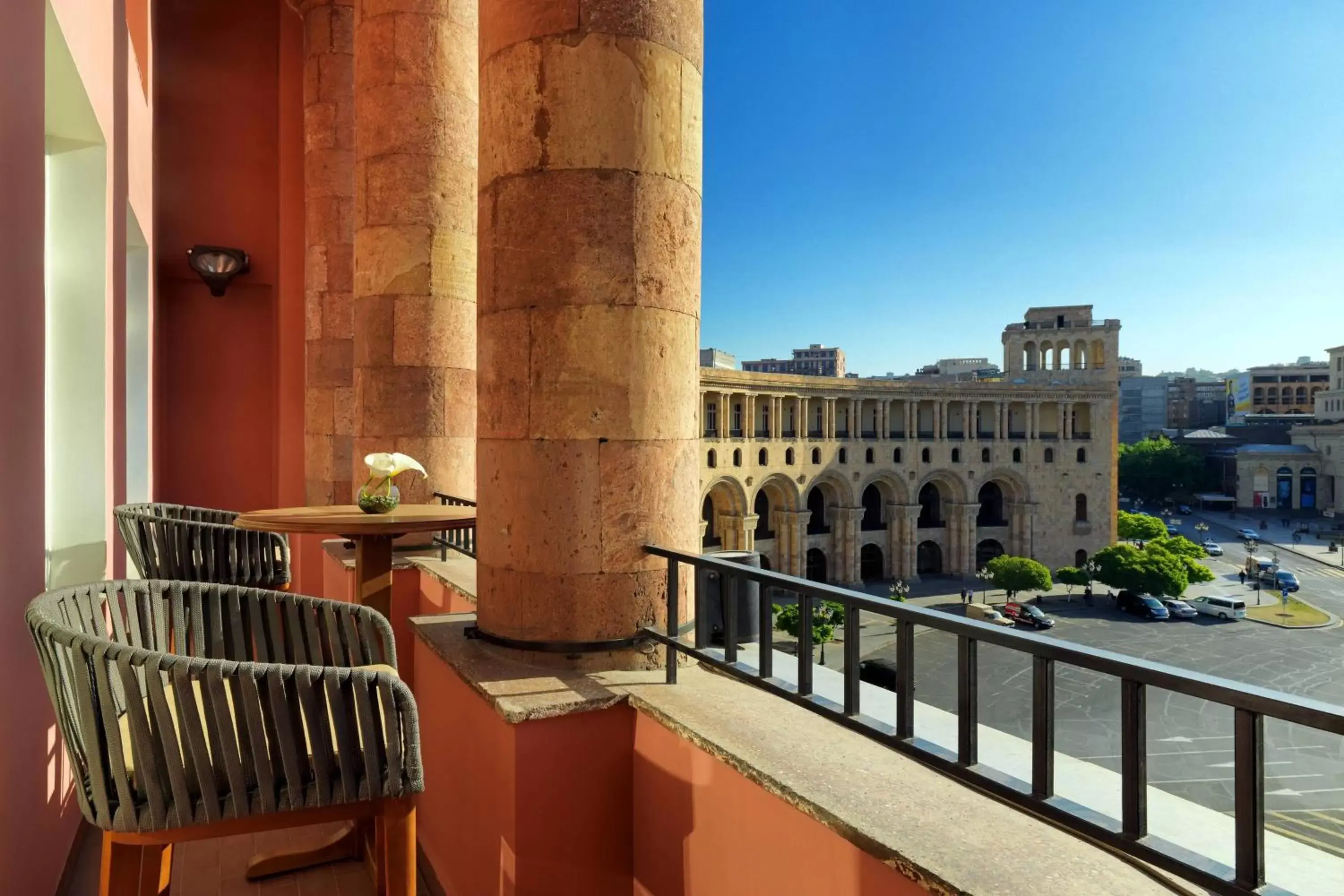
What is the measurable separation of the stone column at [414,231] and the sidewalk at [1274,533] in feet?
212

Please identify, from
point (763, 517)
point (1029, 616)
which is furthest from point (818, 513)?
point (1029, 616)

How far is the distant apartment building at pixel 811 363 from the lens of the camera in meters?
140

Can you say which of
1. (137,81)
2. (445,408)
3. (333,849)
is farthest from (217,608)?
(137,81)

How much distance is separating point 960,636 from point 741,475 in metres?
44.9

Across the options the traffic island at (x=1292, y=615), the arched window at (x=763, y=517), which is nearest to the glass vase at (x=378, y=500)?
the arched window at (x=763, y=517)

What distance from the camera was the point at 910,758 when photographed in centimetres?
226

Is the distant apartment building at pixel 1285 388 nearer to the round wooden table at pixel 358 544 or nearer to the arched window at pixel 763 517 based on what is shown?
the arched window at pixel 763 517

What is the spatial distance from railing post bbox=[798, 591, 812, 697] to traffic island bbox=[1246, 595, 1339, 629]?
50.8 m

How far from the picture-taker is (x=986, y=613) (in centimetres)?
3788

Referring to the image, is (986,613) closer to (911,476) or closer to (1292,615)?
(911,476)

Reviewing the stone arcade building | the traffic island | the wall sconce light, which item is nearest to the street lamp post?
the stone arcade building

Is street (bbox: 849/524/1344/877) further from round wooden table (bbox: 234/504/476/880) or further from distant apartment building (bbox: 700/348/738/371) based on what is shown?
distant apartment building (bbox: 700/348/738/371)

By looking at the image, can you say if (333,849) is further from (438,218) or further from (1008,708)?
(1008,708)

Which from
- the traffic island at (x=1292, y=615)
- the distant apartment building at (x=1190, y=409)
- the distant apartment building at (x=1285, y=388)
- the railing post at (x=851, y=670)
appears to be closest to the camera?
the railing post at (x=851, y=670)
